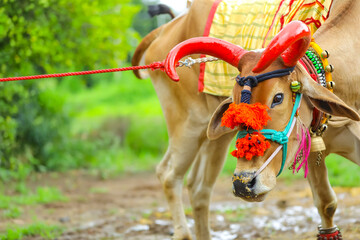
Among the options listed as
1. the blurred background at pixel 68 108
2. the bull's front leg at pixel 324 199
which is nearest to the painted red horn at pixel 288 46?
the bull's front leg at pixel 324 199

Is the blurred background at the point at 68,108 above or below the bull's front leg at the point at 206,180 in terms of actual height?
above

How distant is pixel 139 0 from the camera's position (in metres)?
13.6

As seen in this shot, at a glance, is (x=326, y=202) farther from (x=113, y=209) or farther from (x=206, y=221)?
(x=113, y=209)

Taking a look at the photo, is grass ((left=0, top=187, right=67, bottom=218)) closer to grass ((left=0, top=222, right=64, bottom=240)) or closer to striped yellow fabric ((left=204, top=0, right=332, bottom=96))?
grass ((left=0, top=222, right=64, bottom=240))

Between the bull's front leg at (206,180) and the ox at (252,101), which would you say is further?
the bull's front leg at (206,180)

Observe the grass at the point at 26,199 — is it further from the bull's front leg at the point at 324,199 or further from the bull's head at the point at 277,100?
the bull's head at the point at 277,100

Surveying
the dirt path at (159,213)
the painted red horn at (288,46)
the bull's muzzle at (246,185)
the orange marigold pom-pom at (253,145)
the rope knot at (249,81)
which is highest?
the painted red horn at (288,46)

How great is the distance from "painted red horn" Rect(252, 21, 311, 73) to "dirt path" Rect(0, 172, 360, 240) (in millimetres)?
2201

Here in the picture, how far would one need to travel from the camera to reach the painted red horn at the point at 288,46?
9.26 ft

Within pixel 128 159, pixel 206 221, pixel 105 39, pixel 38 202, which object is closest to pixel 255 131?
pixel 206 221

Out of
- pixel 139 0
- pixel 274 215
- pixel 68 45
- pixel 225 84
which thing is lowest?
pixel 274 215

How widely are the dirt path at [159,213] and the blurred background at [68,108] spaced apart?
0.53m

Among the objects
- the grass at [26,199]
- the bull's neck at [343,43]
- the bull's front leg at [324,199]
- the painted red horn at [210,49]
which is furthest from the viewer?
the grass at [26,199]

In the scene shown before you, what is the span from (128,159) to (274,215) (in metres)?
4.14
